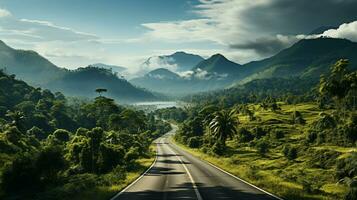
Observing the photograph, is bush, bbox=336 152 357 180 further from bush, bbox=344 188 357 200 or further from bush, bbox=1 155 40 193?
bush, bbox=1 155 40 193

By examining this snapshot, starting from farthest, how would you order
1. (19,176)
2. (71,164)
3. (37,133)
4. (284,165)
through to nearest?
(37,133)
(284,165)
(71,164)
(19,176)

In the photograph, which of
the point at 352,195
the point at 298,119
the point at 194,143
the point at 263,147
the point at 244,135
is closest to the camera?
the point at 352,195

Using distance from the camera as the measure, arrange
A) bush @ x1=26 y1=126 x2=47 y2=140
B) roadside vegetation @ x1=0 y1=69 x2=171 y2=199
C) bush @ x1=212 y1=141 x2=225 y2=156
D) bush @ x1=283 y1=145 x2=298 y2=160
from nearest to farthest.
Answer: roadside vegetation @ x1=0 y1=69 x2=171 y2=199, bush @ x1=212 y1=141 x2=225 y2=156, bush @ x1=283 y1=145 x2=298 y2=160, bush @ x1=26 y1=126 x2=47 y2=140

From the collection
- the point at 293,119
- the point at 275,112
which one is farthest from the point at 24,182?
the point at 275,112

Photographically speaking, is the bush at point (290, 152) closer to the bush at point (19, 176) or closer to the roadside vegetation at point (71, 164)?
the roadside vegetation at point (71, 164)

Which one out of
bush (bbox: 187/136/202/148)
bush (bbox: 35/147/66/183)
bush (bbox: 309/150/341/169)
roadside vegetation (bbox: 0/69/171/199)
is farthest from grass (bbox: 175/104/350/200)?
bush (bbox: 35/147/66/183)

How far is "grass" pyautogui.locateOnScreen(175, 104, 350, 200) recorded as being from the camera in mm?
28219

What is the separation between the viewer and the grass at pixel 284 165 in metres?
28.2

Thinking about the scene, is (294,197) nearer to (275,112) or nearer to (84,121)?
(275,112)

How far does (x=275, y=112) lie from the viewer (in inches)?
6703

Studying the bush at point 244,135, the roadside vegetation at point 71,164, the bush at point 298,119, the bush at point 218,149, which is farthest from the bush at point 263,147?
the roadside vegetation at point 71,164

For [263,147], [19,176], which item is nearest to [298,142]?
[263,147]

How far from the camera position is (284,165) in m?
90.5

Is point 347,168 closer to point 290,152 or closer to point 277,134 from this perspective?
point 290,152
